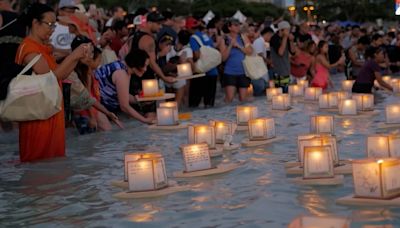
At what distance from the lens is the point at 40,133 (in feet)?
26.1

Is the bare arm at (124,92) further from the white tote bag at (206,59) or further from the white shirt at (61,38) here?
the white tote bag at (206,59)

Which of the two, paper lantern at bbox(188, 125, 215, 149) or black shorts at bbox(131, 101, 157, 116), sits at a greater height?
black shorts at bbox(131, 101, 157, 116)

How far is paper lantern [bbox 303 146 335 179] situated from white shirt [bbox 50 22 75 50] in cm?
528

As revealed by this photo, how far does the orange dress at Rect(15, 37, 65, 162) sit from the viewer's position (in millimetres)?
7820

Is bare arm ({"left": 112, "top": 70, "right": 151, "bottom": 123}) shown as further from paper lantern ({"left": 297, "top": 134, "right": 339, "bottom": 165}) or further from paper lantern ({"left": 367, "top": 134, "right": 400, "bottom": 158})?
paper lantern ({"left": 367, "top": 134, "right": 400, "bottom": 158})

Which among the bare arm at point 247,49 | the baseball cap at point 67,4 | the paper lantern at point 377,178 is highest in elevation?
the baseball cap at point 67,4

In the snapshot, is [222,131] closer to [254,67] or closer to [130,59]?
[130,59]

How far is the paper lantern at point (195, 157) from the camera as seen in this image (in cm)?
659

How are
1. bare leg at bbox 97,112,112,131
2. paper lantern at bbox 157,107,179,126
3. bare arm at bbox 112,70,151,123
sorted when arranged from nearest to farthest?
paper lantern at bbox 157,107,179,126 < bare arm at bbox 112,70,151,123 < bare leg at bbox 97,112,112,131

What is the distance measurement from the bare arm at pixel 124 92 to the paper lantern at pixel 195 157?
3701 millimetres

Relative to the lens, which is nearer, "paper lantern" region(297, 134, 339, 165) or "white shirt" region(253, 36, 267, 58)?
"paper lantern" region(297, 134, 339, 165)

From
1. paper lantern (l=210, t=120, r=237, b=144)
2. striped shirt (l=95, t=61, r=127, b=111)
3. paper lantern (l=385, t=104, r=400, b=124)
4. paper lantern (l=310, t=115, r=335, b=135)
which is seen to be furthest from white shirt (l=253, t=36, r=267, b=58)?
paper lantern (l=210, t=120, r=237, b=144)

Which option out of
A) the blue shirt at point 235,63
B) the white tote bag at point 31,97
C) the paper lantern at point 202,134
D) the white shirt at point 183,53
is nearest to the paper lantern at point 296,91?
the blue shirt at point 235,63

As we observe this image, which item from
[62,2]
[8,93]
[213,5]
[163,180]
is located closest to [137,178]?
[163,180]
